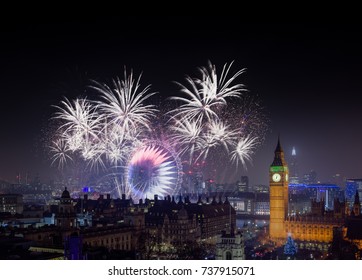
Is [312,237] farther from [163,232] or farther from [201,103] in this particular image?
[201,103]

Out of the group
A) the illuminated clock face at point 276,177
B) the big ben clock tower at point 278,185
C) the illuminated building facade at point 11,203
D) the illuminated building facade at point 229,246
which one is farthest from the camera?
the illuminated building facade at point 11,203

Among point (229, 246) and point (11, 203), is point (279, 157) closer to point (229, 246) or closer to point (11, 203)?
point (229, 246)

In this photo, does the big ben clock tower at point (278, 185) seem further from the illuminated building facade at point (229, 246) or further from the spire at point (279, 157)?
the illuminated building facade at point (229, 246)

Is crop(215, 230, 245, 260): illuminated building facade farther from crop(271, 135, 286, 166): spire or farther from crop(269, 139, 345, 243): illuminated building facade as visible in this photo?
crop(271, 135, 286, 166): spire

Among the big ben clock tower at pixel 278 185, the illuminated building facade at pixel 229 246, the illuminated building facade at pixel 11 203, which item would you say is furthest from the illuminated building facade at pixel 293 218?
the illuminated building facade at pixel 11 203

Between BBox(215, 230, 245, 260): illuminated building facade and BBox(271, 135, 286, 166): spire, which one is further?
BBox(271, 135, 286, 166): spire

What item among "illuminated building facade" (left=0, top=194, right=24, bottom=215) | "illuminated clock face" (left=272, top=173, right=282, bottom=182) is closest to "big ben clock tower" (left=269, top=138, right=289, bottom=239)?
→ "illuminated clock face" (left=272, top=173, right=282, bottom=182)

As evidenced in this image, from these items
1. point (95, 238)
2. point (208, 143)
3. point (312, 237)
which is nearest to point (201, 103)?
point (208, 143)

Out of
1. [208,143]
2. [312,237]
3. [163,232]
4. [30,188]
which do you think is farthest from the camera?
[30,188]

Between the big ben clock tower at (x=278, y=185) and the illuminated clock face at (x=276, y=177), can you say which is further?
the illuminated clock face at (x=276, y=177)

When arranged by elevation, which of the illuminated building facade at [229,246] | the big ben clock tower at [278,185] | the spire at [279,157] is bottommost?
the illuminated building facade at [229,246]
